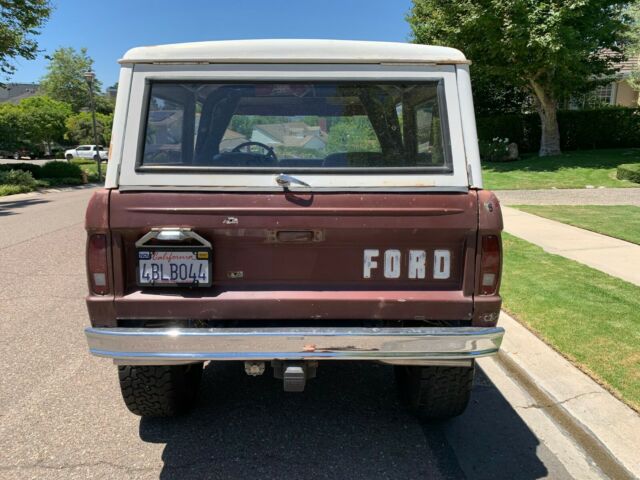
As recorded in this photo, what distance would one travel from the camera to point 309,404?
Answer: 11.5 feet

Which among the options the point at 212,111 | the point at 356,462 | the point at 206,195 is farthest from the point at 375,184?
the point at 356,462

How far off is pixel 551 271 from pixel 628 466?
3.80 m

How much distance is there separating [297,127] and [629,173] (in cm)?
1705

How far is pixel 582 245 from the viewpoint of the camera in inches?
307

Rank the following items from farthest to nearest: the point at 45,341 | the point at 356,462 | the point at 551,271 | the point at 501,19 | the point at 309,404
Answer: the point at 501,19 < the point at 551,271 < the point at 45,341 < the point at 309,404 < the point at 356,462

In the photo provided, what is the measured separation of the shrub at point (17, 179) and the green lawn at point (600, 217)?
62.2 ft

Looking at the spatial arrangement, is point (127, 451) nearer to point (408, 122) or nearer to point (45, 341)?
point (45, 341)

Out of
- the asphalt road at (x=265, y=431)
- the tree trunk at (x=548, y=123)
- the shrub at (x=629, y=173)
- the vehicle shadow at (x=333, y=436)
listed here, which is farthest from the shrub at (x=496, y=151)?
the vehicle shadow at (x=333, y=436)

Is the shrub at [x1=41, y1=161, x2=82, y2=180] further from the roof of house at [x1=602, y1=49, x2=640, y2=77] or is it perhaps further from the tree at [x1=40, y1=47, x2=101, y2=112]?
the tree at [x1=40, y1=47, x2=101, y2=112]

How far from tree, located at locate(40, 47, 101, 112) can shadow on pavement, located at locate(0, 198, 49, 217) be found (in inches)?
2459

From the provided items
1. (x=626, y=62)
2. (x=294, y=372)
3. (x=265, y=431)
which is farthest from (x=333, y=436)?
(x=626, y=62)

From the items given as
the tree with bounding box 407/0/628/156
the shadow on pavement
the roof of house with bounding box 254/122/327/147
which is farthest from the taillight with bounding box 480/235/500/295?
the tree with bounding box 407/0/628/156

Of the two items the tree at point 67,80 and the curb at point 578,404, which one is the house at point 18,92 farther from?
the curb at point 578,404

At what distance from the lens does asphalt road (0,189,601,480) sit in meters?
2.81
